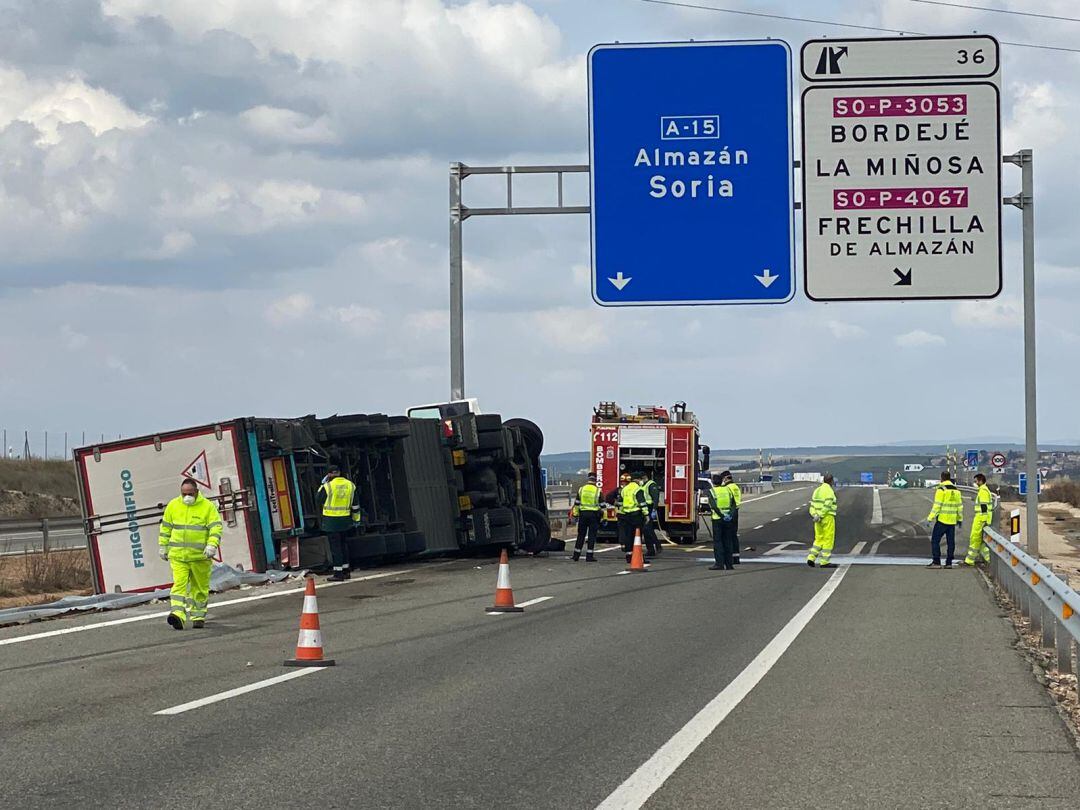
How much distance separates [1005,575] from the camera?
20.1 m

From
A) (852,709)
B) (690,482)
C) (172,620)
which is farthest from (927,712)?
(690,482)

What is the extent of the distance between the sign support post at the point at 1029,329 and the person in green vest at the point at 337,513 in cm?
1143

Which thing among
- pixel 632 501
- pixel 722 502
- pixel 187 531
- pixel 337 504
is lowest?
pixel 632 501

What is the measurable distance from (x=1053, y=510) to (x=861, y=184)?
169 ft

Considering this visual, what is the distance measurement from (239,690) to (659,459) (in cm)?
2469

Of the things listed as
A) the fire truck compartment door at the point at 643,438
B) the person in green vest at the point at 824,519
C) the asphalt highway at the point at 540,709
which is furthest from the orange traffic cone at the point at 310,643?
the fire truck compartment door at the point at 643,438

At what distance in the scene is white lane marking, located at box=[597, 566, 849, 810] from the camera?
7.10 metres

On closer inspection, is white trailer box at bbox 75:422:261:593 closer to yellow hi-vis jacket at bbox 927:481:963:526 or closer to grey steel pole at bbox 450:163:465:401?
grey steel pole at bbox 450:163:465:401

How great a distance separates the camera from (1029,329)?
2625 cm

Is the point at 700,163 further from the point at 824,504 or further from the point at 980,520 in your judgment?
the point at 980,520

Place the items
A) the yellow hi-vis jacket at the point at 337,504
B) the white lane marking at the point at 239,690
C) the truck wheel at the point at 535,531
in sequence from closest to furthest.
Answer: the white lane marking at the point at 239,690, the yellow hi-vis jacket at the point at 337,504, the truck wheel at the point at 535,531

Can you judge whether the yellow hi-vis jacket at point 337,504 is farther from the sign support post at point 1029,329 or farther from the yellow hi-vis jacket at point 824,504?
the sign support post at point 1029,329

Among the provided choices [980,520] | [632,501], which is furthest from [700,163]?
[980,520]

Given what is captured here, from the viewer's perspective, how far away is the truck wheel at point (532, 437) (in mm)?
28656
